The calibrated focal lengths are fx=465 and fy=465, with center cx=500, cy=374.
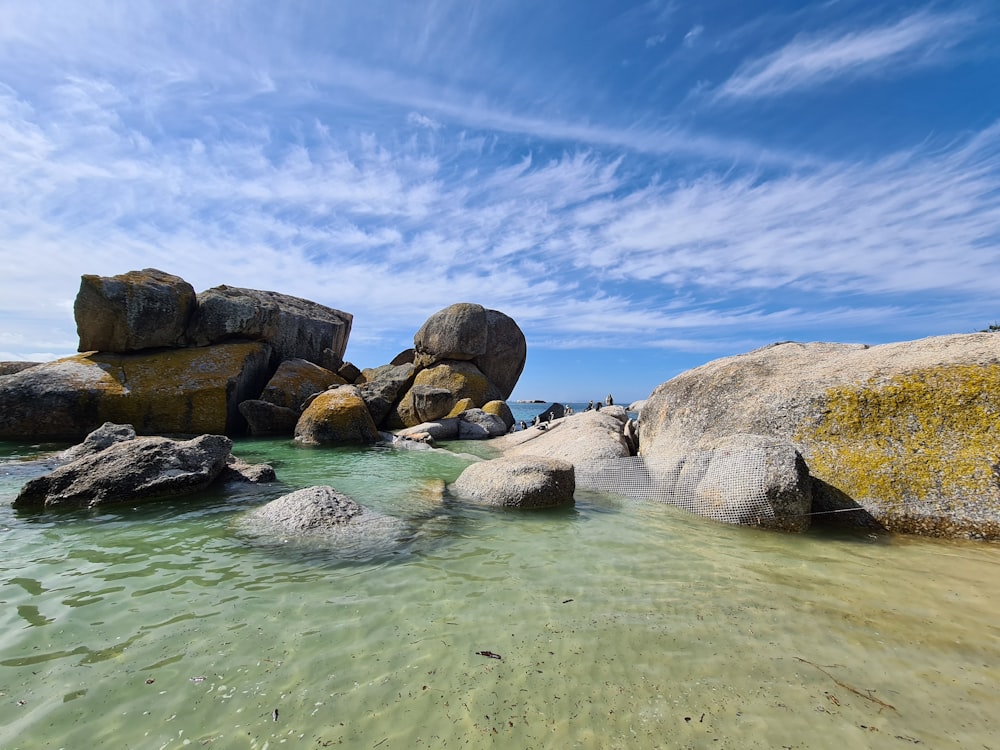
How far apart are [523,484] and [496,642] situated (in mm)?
4554

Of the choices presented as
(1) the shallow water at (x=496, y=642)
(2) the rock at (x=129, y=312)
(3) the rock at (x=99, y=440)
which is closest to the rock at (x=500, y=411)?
(2) the rock at (x=129, y=312)

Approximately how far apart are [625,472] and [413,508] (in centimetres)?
440

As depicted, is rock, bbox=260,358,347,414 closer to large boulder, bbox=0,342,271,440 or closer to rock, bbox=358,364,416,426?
large boulder, bbox=0,342,271,440

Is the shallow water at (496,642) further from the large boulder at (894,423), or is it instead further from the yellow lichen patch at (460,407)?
the yellow lichen patch at (460,407)

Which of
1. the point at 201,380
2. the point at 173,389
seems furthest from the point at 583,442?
the point at 173,389

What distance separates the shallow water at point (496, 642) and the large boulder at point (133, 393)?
13.3 metres

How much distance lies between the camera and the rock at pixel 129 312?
713 inches

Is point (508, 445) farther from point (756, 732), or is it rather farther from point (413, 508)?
point (756, 732)

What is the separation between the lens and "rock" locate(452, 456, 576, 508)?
7.69 m

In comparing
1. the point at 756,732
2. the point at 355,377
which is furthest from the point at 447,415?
the point at 756,732

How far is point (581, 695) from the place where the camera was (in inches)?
105

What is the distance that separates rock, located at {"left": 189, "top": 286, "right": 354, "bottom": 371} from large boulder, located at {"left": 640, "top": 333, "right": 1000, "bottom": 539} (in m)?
19.7

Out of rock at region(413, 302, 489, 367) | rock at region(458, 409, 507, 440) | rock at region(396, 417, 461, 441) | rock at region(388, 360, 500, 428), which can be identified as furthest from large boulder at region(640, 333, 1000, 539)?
rock at region(413, 302, 489, 367)

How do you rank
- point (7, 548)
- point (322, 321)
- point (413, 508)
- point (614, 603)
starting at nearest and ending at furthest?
point (614, 603) < point (7, 548) < point (413, 508) < point (322, 321)
